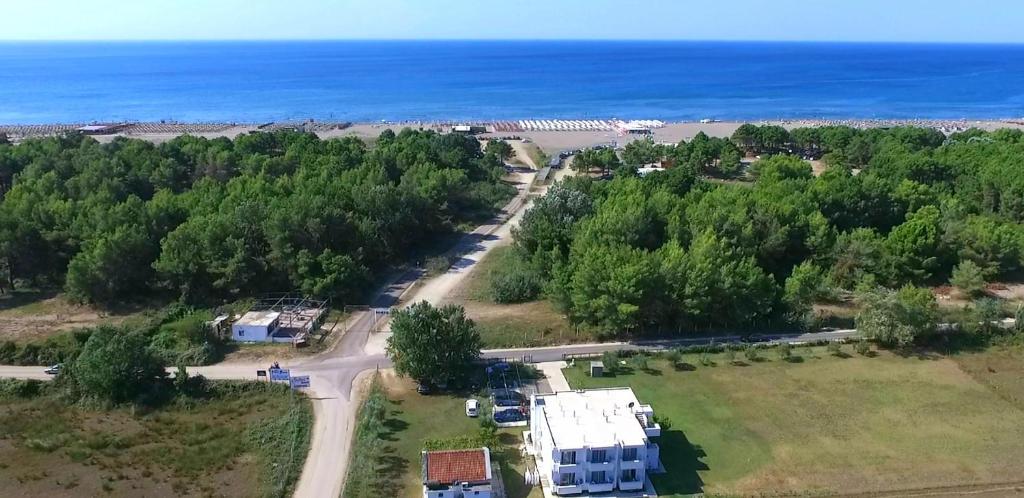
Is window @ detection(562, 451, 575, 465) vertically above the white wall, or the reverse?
the white wall

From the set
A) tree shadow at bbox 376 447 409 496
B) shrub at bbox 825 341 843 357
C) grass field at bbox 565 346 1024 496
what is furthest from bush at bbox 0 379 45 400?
shrub at bbox 825 341 843 357

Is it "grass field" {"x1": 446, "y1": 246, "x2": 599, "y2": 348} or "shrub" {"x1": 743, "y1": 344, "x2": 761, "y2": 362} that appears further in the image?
"grass field" {"x1": 446, "y1": 246, "x2": 599, "y2": 348}

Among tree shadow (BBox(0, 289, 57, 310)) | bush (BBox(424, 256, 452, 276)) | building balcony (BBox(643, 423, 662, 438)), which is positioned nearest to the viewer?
building balcony (BBox(643, 423, 662, 438))

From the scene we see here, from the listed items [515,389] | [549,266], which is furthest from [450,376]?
[549,266]

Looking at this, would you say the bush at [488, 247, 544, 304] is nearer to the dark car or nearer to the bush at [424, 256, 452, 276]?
the bush at [424, 256, 452, 276]

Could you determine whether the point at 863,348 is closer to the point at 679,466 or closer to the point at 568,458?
the point at 679,466

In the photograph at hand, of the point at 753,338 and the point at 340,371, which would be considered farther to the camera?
the point at 753,338

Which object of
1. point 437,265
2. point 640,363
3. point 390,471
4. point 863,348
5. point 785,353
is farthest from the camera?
point 437,265

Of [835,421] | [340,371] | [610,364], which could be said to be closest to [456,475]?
[340,371]
